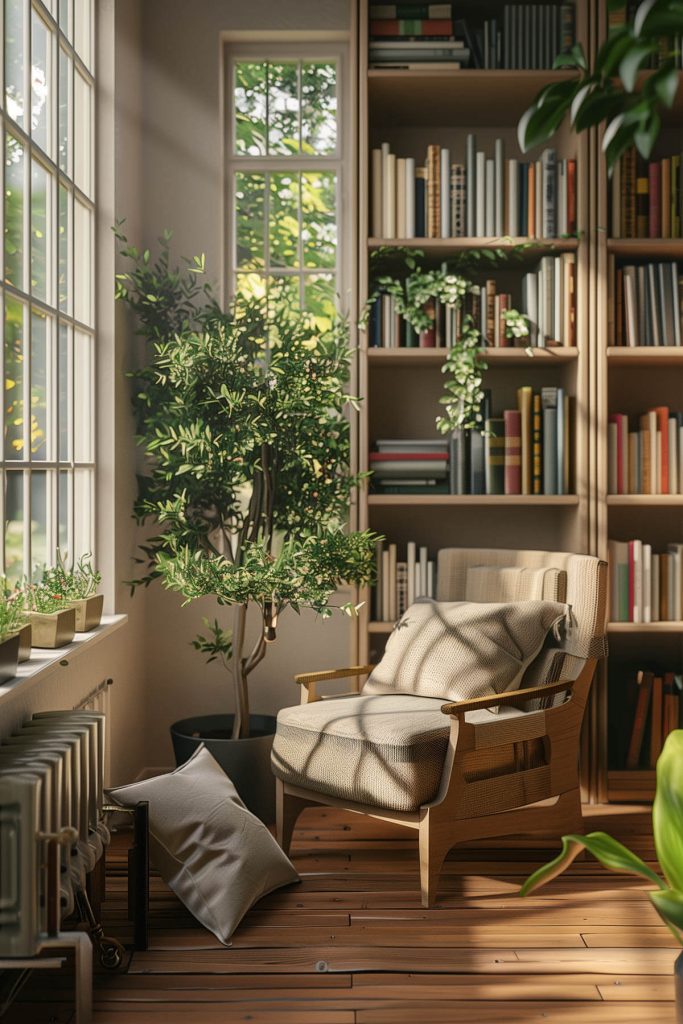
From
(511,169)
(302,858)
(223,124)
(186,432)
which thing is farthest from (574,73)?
(302,858)

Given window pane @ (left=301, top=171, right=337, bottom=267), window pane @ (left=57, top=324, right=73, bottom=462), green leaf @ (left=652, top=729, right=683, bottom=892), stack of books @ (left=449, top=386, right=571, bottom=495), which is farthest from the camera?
window pane @ (left=301, top=171, right=337, bottom=267)

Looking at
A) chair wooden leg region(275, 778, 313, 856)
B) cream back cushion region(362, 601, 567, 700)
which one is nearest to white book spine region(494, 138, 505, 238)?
cream back cushion region(362, 601, 567, 700)

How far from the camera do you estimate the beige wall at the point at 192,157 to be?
13.3ft

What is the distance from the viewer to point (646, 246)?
3725 mm

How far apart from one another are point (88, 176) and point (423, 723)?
7.31 ft

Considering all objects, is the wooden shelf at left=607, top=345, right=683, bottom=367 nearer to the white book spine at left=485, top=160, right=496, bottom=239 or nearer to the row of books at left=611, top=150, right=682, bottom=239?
the row of books at left=611, top=150, right=682, bottom=239

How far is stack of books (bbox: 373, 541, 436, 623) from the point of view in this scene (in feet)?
12.5

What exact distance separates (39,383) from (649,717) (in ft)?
8.44

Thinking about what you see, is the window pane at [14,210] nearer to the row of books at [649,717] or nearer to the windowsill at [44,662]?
the windowsill at [44,662]

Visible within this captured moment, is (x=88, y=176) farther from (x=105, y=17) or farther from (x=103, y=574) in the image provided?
(x=103, y=574)

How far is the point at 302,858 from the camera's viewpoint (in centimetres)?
319

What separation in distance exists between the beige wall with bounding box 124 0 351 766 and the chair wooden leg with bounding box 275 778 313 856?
3.20 feet

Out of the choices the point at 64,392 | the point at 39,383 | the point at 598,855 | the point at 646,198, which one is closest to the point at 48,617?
the point at 39,383

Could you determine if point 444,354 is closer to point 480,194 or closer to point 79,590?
point 480,194
